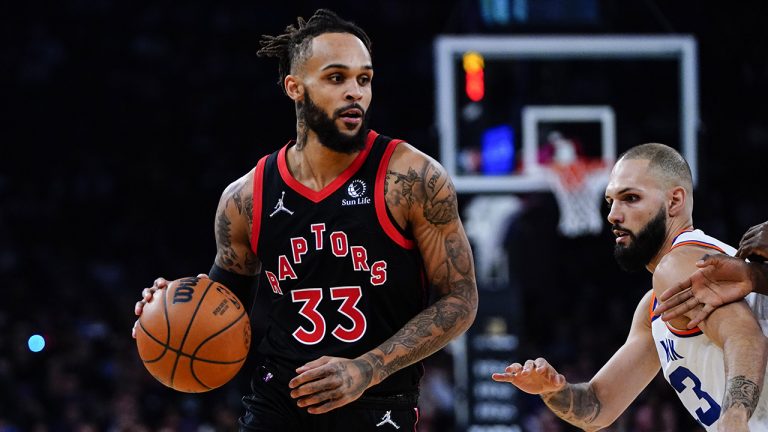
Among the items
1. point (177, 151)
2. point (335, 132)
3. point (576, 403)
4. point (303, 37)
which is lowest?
point (576, 403)

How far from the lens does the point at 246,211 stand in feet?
14.4

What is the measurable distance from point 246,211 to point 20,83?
39.5 feet

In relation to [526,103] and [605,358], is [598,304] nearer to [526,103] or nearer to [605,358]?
[605,358]

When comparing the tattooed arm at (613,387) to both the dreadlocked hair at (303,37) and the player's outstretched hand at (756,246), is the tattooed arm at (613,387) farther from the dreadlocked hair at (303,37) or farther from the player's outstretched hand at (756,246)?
the dreadlocked hair at (303,37)

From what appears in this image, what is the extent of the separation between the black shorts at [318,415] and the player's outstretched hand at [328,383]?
12.1 inches

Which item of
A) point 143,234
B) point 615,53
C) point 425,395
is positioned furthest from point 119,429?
point 615,53

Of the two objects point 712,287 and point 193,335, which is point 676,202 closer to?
point 712,287

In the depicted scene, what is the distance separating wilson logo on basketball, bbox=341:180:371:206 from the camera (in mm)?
4168

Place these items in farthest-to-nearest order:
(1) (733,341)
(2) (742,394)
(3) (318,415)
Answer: (3) (318,415) → (1) (733,341) → (2) (742,394)

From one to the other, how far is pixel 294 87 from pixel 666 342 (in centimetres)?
173

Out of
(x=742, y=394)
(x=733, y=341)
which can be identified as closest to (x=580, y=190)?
(x=733, y=341)

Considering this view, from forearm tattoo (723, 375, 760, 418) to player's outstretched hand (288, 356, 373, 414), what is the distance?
3.86 feet

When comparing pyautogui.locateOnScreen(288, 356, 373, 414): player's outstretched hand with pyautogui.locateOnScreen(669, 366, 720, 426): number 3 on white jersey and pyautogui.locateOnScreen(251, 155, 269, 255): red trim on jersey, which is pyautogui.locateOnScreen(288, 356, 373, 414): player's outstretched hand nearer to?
pyautogui.locateOnScreen(251, 155, 269, 255): red trim on jersey

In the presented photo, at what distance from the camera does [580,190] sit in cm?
1020
